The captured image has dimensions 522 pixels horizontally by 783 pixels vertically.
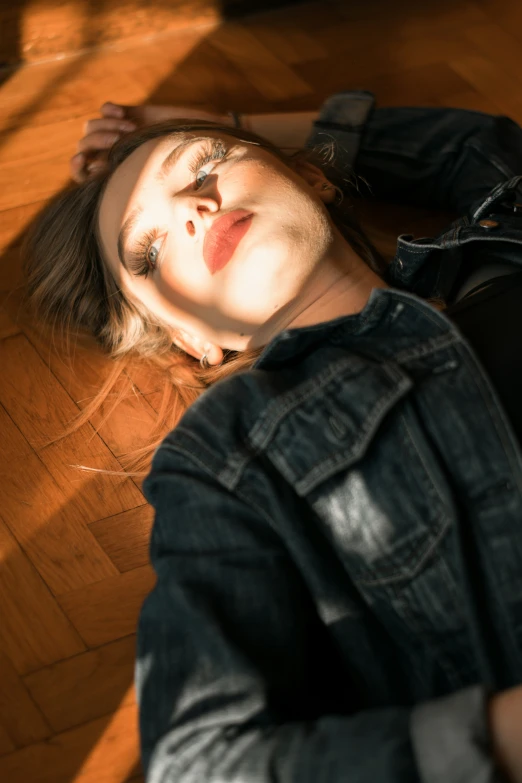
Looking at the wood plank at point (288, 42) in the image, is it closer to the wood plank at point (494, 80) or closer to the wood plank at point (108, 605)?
the wood plank at point (494, 80)

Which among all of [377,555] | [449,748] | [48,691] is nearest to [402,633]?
[377,555]

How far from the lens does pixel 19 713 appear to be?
858mm

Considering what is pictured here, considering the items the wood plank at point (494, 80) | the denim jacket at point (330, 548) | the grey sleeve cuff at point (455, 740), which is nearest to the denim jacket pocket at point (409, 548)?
the denim jacket at point (330, 548)

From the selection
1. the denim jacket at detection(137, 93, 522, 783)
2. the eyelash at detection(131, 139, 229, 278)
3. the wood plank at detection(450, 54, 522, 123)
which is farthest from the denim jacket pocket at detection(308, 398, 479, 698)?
the wood plank at detection(450, 54, 522, 123)

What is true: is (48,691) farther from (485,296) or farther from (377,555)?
(485,296)

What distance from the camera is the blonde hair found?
1.12 meters

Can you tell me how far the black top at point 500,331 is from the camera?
83 centimetres

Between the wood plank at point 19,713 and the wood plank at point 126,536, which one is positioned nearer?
the wood plank at point 19,713

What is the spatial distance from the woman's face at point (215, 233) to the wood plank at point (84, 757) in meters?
0.43

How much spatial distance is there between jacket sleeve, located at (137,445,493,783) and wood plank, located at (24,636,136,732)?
0.16m

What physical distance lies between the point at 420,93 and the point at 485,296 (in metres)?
0.73

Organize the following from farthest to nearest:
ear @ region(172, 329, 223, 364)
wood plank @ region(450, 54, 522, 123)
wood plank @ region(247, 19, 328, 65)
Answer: wood plank @ region(247, 19, 328, 65) < wood plank @ region(450, 54, 522, 123) < ear @ region(172, 329, 223, 364)

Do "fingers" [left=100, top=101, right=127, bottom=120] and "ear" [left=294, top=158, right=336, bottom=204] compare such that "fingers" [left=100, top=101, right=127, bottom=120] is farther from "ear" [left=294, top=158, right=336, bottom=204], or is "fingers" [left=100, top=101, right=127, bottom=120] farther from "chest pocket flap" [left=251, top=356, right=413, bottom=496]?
"chest pocket flap" [left=251, top=356, right=413, bottom=496]

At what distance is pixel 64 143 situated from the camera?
1.45 metres
